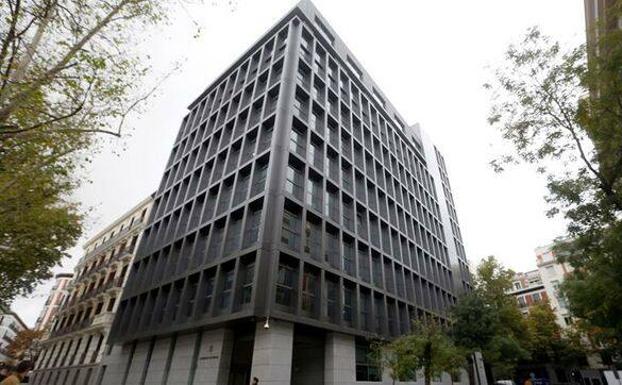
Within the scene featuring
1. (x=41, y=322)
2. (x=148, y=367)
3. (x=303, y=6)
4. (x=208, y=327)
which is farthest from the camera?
(x=41, y=322)

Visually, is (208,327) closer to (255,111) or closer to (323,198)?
(323,198)

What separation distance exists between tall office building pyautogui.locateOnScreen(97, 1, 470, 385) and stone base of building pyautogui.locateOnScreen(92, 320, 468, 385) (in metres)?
0.08

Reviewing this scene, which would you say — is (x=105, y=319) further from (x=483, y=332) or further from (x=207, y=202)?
(x=483, y=332)

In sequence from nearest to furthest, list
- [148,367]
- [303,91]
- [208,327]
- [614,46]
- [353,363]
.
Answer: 1. [614,46]
2. [208,327]
3. [353,363]
4. [148,367]
5. [303,91]

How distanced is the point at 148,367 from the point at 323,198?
15.0m

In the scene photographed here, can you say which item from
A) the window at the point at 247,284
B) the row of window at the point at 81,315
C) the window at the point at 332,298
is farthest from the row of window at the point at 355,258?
the row of window at the point at 81,315

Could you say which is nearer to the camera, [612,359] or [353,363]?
[353,363]

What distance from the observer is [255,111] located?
24.9 m

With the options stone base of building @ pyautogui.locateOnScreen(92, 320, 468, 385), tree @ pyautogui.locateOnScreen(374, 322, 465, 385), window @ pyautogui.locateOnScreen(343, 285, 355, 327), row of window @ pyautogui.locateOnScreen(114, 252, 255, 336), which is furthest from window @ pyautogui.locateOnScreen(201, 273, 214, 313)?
tree @ pyautogui.locateOnScreen(374, 322, 465, 385)

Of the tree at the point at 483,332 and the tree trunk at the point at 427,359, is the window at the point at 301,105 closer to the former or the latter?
the tree trunk at the point at 427,359

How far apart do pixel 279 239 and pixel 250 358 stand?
6.66 metres

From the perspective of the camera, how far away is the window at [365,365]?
19306mm

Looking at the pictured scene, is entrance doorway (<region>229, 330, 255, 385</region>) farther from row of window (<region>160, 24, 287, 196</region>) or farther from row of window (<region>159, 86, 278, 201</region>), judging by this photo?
row of window (<region>160, 24, 287, 196</region>)

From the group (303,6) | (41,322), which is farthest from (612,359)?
(41,322)
